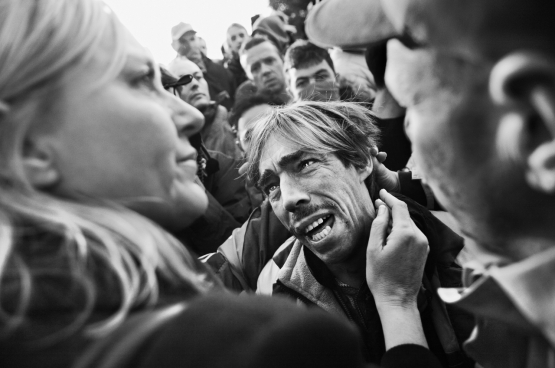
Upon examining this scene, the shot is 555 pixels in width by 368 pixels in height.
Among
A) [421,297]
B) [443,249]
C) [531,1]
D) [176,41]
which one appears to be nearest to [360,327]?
[421,297]

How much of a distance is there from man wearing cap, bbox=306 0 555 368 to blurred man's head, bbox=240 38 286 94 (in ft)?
12.4

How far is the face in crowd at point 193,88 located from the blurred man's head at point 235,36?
2.13 metres

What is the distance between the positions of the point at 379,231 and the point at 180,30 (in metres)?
4.70

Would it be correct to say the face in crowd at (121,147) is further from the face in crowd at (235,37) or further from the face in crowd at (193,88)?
the face in crowd at (235,37)

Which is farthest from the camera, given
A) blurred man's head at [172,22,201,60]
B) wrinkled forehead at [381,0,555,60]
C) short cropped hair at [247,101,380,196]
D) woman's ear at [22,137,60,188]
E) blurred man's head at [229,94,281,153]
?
blurred man's head at [172,22,201,60]

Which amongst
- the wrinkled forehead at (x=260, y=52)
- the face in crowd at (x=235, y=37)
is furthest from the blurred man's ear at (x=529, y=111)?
the face in crowd at (x=235, y=37)

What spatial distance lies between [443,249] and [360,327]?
525 mm

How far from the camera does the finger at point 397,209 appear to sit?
2.13 meters

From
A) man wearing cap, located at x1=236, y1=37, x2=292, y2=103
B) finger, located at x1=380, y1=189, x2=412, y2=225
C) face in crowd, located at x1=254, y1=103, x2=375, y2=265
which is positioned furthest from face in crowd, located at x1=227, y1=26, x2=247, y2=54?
finger, located at x1=380, y1=189, x2=412, y2=225

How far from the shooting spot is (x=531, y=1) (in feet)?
2.30

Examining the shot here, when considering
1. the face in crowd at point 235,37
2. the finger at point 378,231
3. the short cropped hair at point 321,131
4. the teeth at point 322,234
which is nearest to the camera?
the finger at point 378,231

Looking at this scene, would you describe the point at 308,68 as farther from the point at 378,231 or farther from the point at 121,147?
the point at 121,147

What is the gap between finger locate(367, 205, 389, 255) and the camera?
2.05 m

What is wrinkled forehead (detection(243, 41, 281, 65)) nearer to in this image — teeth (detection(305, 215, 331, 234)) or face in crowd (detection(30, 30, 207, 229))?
teeth (detection(305, 215, 331, 234))
